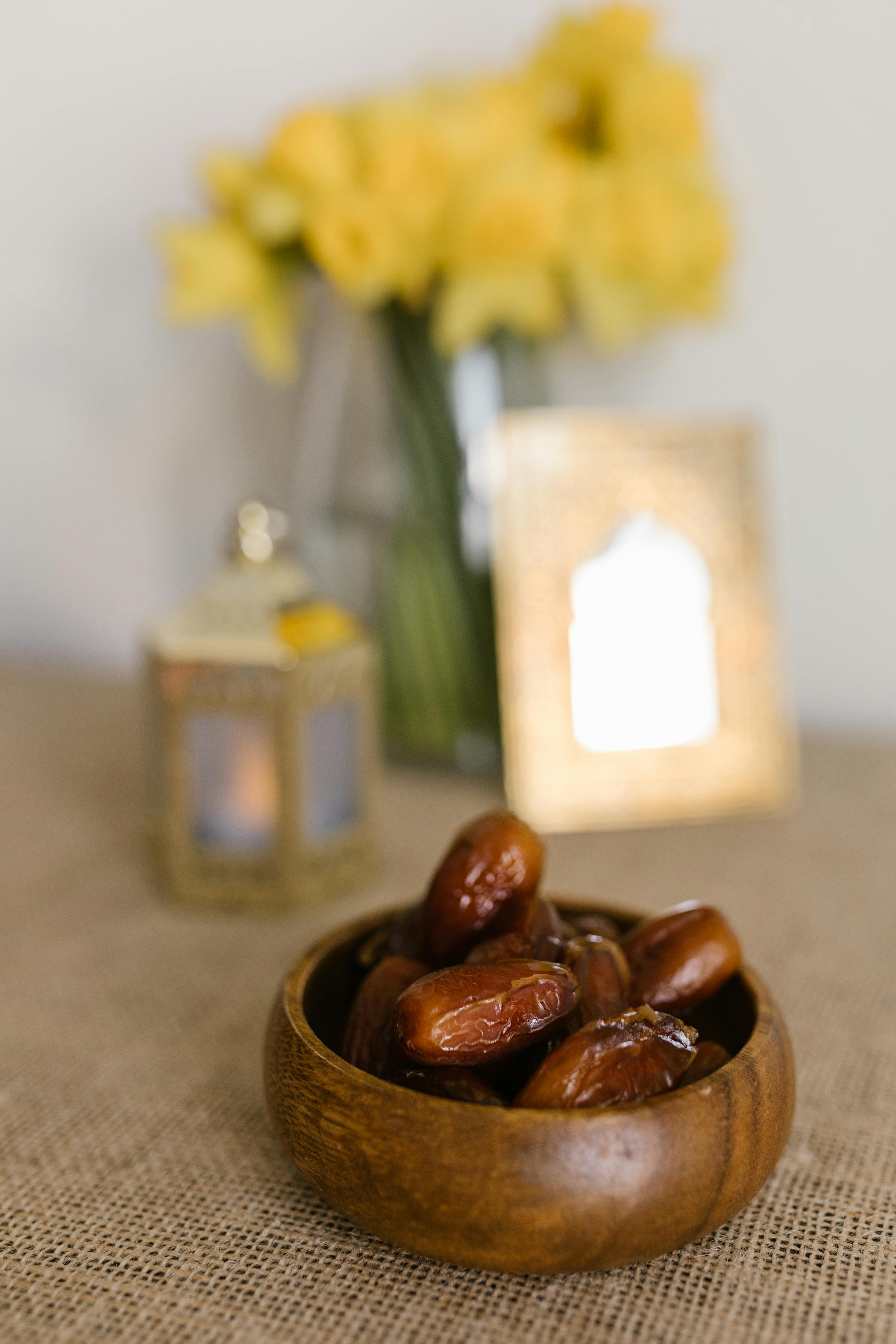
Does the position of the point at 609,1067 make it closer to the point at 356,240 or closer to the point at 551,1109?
the point at 551,1109

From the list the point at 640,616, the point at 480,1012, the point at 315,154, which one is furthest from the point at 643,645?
the point at 480,1012

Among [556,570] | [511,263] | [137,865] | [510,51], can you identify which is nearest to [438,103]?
[511,263]

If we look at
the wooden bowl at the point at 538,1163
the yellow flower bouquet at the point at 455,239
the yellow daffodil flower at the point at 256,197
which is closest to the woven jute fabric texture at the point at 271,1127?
the wooden bowl at the point at 538,1163

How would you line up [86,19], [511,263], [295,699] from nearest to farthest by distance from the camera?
[295,699], [511,263], [86,19]

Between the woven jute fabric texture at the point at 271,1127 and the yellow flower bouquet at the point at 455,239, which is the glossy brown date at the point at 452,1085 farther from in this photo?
the yellow flower bouquet at the point at 455,239

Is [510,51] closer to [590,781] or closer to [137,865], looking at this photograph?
[590,781]
